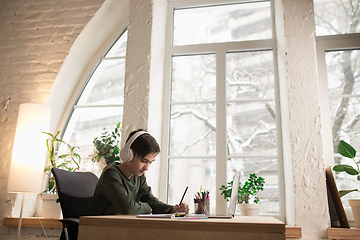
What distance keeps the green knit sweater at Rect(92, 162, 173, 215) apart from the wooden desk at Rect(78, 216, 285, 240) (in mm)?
484

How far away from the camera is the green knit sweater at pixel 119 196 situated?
174 centimetres

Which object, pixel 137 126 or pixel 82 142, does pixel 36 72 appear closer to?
pixel 82 142

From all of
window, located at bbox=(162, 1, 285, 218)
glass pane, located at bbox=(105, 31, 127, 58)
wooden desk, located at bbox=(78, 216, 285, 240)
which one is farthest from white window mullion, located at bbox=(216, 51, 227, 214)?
wooden desk, located at bbox=(78, 216, 285, 240)

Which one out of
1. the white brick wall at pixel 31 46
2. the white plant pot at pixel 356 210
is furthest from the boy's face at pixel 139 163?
the white brick wall at pixel 31 46

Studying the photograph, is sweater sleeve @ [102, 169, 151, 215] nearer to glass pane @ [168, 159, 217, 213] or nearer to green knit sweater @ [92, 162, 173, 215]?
green knit sweater @ [92, 162, 173, 215]

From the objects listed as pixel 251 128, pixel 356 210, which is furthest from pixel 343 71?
pixel 356 210

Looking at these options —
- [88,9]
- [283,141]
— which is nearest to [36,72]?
[88,9]

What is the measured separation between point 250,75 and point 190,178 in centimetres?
115

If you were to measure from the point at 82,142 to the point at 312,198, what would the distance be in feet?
7.38

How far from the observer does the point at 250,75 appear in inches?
123

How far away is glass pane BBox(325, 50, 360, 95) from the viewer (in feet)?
9.41

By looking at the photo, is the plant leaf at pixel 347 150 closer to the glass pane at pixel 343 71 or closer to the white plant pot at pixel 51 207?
the glass pane at pixel 343 71

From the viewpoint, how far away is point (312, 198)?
246 centimetres

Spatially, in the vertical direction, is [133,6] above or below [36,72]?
above
